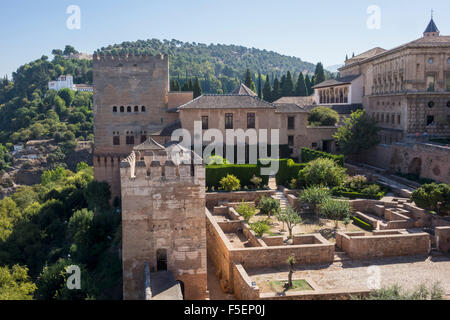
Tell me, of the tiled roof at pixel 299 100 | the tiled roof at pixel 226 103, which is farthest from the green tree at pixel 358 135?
the tiled roof at pixel 299 100

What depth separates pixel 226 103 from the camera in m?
33.1

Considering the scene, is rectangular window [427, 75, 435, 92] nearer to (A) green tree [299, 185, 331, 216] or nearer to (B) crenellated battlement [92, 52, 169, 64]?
(A) green tree [299, 185, 331, 216]

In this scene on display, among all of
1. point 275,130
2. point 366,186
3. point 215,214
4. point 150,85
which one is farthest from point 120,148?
point 366,186

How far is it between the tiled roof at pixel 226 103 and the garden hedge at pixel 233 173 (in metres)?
7.52

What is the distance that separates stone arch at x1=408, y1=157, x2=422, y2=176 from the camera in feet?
97.1

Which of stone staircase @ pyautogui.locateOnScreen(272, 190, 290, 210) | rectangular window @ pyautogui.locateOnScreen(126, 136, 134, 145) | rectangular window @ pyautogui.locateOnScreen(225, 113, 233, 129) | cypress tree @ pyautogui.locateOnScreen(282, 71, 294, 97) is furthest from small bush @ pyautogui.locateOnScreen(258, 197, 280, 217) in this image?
cypress tree @ pyautogui.locateOnScreen(282, 71, 294, 97)

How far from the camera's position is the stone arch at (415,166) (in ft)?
97.1

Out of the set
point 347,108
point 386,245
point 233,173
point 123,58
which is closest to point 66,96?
point 123,58

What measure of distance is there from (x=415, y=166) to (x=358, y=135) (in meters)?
5.52

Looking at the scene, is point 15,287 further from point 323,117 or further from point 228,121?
point 323,117

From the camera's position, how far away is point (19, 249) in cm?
3341

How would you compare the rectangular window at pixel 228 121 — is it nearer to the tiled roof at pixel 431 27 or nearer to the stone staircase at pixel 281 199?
the stone staircase at pixel 281 199

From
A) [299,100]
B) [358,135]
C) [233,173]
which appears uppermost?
[299,100]

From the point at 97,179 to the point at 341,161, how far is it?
22219 mm
